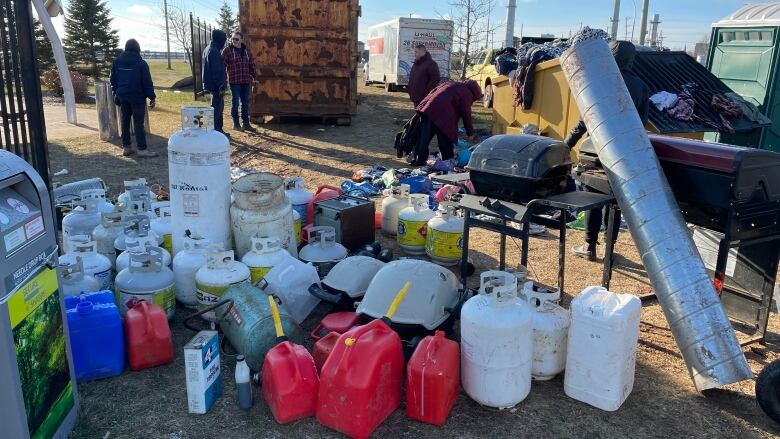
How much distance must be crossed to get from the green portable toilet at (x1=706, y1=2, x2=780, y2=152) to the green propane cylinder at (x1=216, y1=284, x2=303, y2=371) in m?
8.11

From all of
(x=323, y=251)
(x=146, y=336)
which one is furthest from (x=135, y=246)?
(x=323, y=251)

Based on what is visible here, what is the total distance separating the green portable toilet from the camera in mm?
9117

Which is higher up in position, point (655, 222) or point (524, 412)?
point (655, 222)

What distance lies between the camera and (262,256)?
4512mm

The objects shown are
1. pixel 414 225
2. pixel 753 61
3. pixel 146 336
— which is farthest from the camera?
pixel 753 61

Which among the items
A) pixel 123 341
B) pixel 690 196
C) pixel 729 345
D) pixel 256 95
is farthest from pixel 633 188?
pixel 256 95

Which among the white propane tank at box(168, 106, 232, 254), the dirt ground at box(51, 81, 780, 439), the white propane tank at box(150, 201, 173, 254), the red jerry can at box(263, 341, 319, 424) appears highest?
the white propane tank at box(168, 106, 232, 254)

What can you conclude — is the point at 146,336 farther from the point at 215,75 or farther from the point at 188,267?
the point at 215,75

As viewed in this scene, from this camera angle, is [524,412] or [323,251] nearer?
[524,412]

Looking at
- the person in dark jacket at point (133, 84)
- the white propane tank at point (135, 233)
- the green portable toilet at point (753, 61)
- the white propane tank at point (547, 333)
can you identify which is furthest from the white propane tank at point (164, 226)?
the green portable toilet at point (753, 61)

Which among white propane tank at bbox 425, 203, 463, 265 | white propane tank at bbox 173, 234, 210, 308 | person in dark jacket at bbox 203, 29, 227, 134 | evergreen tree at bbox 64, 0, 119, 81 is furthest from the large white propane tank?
evergreen tree at bbox 64, 0, 119, 81

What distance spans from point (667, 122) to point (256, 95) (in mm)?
8233

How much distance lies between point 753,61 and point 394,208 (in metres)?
7.10

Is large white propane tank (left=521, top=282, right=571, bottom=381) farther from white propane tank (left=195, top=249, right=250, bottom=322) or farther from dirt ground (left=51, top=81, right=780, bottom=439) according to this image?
white propane tank (left=195, top=249, right=250, bottom=322)
